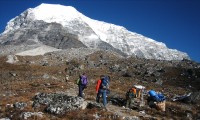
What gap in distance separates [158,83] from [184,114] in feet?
115

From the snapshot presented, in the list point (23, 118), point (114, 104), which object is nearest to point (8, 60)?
point (114, 104)

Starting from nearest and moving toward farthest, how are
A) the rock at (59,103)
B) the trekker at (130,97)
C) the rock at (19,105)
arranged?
1. the rock at (59,103)
2. the rock at (19,105)
3. the trekker at (130,97)

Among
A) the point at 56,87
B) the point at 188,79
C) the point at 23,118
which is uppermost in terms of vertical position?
the point at 188,79

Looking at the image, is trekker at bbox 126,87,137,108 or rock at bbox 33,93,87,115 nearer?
rock at bbox 33,93,87,115

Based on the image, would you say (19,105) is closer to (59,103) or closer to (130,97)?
(59,103)

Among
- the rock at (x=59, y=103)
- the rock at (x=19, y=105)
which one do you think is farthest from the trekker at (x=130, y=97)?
the rock at (x=19, y=105)

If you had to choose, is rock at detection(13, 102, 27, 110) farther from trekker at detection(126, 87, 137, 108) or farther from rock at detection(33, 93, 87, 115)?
trekker at detection(126, 87, 137, 108)

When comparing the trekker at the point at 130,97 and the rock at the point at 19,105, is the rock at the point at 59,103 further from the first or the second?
the trekker at the point at 130,97

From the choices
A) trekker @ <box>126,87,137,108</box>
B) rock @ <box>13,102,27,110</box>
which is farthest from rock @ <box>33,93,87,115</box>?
trekker @ <box>126,87,137,108</box>

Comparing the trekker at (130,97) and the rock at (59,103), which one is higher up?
the trekker at (130,97)

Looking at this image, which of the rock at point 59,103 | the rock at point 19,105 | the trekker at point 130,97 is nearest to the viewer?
the rock at point 59,103

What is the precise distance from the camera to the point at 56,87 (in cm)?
3966

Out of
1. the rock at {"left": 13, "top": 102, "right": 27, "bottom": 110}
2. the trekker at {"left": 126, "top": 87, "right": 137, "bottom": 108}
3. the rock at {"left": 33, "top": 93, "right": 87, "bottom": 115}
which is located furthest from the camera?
the trekker at {"left": 126, "top": 87, "right": 137, "bottom": 108}

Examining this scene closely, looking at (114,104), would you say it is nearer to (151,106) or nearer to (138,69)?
(151,106)
